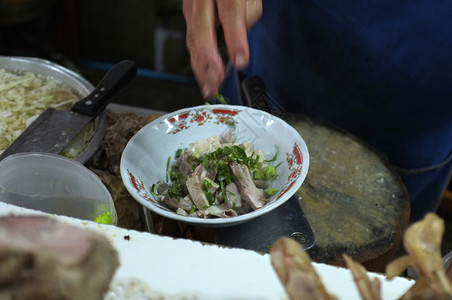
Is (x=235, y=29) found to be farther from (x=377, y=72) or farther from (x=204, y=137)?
(x=377, y=72)

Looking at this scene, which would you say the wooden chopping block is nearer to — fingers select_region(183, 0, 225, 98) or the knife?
fingers select_region(183, 0, 225, 98)

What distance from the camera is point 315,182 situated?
66.7 inches

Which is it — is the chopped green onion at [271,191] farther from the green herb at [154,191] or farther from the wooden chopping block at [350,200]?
the green herb at [154,191]

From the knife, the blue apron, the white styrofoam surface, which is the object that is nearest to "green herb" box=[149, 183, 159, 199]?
the knife

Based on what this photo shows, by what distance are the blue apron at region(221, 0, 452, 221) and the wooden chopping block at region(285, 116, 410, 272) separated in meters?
0.43

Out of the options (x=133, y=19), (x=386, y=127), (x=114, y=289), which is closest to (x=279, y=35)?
(x=386, y=127)

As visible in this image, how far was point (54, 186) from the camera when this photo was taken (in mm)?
1196

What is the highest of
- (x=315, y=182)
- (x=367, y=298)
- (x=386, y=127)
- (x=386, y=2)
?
(x=367, y=298)

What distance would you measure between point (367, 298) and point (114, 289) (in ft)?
1.15

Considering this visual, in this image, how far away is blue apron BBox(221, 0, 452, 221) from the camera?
2088mm

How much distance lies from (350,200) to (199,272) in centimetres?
108

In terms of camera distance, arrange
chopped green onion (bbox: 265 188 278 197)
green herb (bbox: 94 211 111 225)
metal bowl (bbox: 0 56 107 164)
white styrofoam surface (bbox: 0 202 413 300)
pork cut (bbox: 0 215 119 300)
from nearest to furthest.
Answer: pork cut (bbox: 0 215 119 300) < white styrofoam surface (bbox: 0 202 413 300) < green herb (bbox: 94 211 111 225) < chopped green onion (bbox: 265 188 278 197) < metal bowl (bbox: 0 56 107 164)

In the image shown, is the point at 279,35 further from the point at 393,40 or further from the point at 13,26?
the point at 13,26

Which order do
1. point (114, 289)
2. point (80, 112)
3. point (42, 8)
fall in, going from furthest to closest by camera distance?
point (42, 8) → point (80, 112) → point (114, 289)
